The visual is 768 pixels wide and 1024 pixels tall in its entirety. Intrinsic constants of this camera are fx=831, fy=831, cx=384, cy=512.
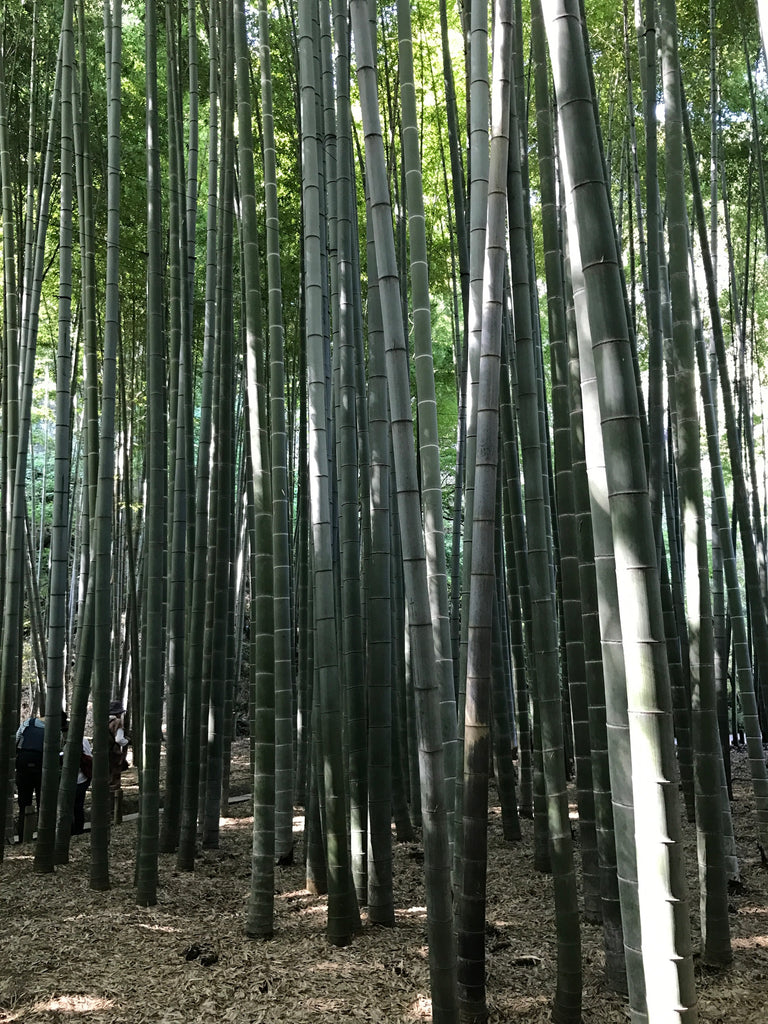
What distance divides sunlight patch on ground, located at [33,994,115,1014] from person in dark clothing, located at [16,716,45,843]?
1882mm

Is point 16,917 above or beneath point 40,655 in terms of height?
beneath

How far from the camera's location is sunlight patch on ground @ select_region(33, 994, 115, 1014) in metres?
2.46

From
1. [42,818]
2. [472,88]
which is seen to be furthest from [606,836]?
[42,818]

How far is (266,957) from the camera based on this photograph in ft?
9.04

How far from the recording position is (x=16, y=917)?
315 centimetres

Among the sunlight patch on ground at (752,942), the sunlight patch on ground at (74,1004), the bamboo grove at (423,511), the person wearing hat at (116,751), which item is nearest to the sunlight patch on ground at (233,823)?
the bamboo grove at (423,511)

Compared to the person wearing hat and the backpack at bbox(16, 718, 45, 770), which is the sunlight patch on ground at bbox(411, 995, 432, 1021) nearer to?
the backpack at bbox(16, 718, 45, 770)

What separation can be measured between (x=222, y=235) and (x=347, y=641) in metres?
1.94

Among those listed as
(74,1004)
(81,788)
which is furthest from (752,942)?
(81,788)

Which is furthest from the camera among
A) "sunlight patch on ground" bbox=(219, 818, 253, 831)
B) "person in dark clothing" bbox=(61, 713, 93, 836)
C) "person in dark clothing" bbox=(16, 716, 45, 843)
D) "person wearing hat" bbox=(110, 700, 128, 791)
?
"person wearing hat" bbox=(110, 700, 128, 791)

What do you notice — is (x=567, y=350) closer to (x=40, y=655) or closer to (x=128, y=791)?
(x=128, y=791)

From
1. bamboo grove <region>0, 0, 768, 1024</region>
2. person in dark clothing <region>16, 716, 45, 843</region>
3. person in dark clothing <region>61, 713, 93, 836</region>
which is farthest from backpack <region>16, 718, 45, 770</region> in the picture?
A: bamboo grove <region>0, 0, 768, 1024</region>

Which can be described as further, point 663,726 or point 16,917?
point 16,917

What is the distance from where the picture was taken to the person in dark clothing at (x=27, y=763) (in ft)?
14.0
